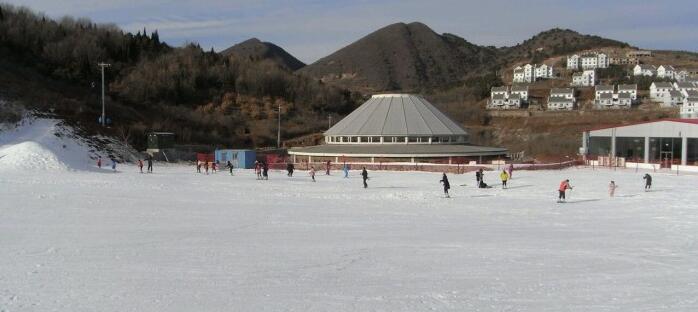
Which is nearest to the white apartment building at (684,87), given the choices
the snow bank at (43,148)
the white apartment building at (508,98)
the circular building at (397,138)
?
the white apartment building at (508,98)

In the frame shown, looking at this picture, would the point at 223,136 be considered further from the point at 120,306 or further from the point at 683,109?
the point at 683,109

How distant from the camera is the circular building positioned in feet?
147

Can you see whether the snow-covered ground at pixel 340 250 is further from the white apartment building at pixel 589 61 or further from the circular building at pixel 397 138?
the white apartment building at pixel 589 61

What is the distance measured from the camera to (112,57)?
350ft

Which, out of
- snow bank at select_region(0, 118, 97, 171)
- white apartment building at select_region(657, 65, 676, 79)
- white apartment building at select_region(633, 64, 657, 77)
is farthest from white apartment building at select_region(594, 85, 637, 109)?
snow bank at select_region(0, 118, 97, 171)

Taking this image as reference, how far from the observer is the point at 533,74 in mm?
156125

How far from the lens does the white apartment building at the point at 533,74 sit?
155 metres

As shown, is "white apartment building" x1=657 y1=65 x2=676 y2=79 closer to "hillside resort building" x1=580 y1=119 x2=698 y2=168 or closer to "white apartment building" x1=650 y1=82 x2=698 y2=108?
"white apartment building" x1=650 y1=82 x2=698 y2=108

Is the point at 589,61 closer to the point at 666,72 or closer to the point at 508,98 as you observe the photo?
the point at 666,72

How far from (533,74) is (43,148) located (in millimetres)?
136902

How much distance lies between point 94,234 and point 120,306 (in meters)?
6.96

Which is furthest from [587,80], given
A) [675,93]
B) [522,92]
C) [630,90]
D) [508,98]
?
[675,93]

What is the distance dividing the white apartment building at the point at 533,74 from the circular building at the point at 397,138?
350 ft

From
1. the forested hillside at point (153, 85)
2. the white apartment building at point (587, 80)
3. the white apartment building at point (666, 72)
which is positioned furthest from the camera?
the white apartment building at point (666, 72)
